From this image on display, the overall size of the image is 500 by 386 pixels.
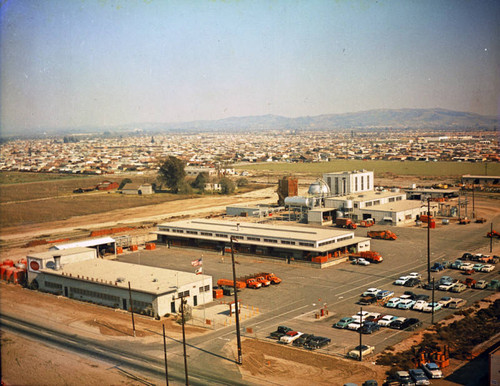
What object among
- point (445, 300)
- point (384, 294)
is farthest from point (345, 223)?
point (445, 300)

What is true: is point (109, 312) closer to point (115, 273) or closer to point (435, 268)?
point (115, 273)

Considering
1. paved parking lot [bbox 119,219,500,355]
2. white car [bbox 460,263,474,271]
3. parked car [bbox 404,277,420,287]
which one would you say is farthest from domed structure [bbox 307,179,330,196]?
parked car [bbox 404,277,420,287]

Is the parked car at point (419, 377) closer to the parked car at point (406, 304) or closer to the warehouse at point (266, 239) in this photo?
the parked car at point (406, 304)

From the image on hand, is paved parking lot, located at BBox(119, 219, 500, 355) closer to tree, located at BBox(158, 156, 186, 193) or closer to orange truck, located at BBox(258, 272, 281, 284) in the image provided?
orange truck, located at BBox(258, 272, 281, 284)

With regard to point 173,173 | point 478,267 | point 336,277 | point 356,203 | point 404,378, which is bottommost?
point 336,277

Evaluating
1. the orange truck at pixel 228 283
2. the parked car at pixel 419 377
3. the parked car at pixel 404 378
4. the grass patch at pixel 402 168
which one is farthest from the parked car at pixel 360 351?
the grass patch at pixel 402 168

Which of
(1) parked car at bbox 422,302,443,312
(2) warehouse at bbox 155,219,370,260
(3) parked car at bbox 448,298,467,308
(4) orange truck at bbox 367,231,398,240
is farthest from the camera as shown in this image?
(4) orange truck at bbox 367,231,398,240

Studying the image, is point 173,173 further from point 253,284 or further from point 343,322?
point 343,322

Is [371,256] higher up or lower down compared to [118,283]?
lower down
